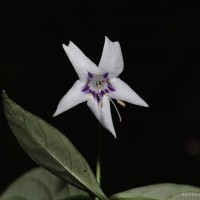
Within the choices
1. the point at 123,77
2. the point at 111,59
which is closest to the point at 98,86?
the point at 111,59

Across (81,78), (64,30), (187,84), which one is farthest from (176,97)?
(81,78)

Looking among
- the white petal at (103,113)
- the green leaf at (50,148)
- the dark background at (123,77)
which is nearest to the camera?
the green leaf at (50,148)

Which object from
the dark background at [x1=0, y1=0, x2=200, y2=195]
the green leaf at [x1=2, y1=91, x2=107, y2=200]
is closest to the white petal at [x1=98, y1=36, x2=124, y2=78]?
the green leaf at [x1=2, y1=91, x2=107, y2=200]

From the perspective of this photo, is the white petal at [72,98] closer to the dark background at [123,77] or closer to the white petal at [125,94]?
the white petal at [125,94]

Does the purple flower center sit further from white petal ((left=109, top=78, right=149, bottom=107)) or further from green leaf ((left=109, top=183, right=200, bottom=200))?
green leaf ((left=109, top=183, right=200, bottom=200))

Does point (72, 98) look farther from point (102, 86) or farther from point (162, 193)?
point (162, 193)

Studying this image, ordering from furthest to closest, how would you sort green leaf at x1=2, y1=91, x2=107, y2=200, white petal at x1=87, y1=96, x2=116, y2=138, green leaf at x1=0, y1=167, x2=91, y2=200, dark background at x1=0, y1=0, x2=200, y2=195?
dark background at x1=0, y1=0, x2=200, y2=195 → green leaf at x1=0, y1=167, x2=91, y2=200 → white petal at x1=87, y1=96, x2=116, y2=138 → green leaf at x1=2, y1=91, x2=107, y2=200

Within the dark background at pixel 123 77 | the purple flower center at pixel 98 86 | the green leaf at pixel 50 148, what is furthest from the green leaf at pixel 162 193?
the dark background at pixel 123 77

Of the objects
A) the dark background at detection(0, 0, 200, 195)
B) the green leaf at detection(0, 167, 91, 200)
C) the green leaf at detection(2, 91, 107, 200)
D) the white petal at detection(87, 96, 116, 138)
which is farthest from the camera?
the dark background at detection(0, 0, 200, 195)
